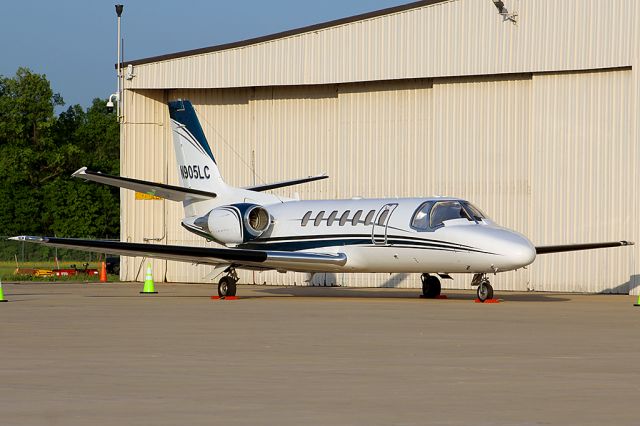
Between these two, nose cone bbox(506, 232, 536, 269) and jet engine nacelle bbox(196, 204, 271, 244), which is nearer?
nose cone bbox(506, 232, 536, 269)

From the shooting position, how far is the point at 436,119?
32500 mm

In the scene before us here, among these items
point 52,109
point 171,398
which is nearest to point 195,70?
point 171,398

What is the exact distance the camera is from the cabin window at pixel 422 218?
Answer: 24.1 meters

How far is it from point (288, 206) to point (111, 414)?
66.4 feet

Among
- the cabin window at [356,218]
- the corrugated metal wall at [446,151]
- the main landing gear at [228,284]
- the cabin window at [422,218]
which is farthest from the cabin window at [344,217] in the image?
the corrugated metal wall at [446,151]

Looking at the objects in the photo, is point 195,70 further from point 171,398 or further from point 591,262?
point 171,398

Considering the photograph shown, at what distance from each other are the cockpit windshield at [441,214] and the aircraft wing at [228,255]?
219 cm

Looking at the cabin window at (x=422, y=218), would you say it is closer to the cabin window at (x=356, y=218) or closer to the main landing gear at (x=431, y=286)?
the cabin window at (x=356, y=218)

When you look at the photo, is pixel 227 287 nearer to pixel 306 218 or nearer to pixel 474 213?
pixel 306 218

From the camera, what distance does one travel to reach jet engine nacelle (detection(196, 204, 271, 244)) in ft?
90.1

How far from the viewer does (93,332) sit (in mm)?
15273

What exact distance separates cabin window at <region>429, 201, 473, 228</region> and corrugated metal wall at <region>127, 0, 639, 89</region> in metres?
7.33

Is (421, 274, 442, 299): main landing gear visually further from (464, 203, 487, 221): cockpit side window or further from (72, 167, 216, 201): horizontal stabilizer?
(72, 167, 216, 201): horizontal stabilizer

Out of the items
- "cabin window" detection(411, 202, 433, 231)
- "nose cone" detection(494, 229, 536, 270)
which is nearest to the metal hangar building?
"cabin window" detection(411, 202, 433, 231)
